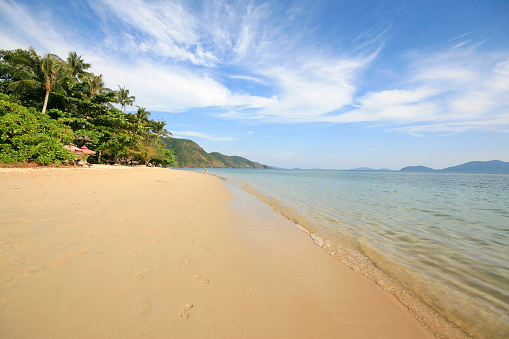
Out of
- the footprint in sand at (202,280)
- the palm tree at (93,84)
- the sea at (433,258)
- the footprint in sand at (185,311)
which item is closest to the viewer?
the footprint in sand at (185,311)

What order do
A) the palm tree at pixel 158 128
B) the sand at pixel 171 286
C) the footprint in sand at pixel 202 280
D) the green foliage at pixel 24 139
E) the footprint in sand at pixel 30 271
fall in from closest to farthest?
the sand at pixel 171 286, the footprint in sand at pixel 30 271, the footprint in sand at pixel 202 280, the green foliage at pixel 24 139, the palm tree at pixel 158 128

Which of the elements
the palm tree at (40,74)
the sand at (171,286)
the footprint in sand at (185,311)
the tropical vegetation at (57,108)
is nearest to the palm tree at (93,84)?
the tropical vegetation at (57,108)

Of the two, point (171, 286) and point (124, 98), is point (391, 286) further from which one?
point (124, 98)

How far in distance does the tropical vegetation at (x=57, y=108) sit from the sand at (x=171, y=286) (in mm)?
14616

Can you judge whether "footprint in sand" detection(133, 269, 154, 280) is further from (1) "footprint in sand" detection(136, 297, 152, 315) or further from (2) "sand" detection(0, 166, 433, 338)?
(1) "footprint in sand" detection(136, 297, 152, 315)

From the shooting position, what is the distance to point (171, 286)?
8.54 feet

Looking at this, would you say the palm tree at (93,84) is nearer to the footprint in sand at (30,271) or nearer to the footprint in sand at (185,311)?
the footprint in sand at (30,271)

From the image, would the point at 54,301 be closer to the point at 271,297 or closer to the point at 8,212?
the point at 271,297

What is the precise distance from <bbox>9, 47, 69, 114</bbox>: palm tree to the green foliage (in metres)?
11.3

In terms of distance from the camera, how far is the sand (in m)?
1.96

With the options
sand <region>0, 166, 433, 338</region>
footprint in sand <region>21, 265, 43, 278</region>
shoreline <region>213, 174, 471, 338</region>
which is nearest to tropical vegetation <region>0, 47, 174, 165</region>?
sand <region>0, 166, 433, 338</region>

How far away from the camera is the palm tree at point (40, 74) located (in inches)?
920

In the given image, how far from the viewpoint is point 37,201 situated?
5.94 m

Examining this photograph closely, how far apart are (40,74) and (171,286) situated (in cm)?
3646
